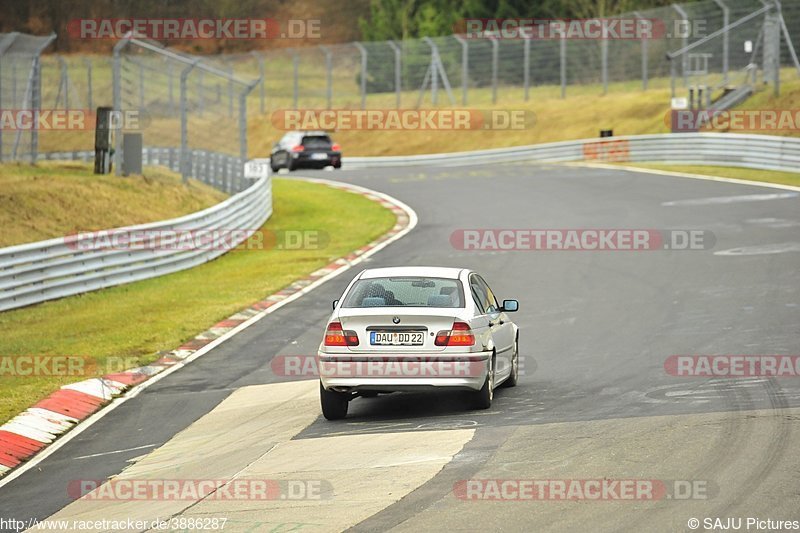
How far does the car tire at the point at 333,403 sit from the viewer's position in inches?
442

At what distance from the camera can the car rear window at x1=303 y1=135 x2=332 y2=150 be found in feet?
150

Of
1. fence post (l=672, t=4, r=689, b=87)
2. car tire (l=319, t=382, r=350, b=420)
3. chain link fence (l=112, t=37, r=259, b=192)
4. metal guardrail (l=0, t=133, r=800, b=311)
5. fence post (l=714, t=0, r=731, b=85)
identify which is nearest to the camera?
car tire (l=319, t=382, r=350, b=420)

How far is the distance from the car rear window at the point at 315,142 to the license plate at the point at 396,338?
116ft

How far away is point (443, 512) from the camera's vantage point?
Result: 25.6 feet

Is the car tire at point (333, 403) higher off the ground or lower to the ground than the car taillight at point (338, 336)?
lower

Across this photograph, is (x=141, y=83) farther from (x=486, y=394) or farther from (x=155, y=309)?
(x=486, y=394)

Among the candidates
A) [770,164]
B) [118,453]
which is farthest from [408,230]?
[118,453]

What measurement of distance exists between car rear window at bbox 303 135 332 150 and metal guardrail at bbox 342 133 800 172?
3.94 metres

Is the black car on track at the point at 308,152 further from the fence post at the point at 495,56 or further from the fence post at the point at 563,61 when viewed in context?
the fence post at the point at 563,61

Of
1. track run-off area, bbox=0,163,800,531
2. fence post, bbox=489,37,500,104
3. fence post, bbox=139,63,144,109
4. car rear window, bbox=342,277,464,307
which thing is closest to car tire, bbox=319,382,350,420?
track run-off area, bbox=0,163,800,531

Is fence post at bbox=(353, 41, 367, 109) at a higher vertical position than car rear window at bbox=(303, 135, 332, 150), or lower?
higher

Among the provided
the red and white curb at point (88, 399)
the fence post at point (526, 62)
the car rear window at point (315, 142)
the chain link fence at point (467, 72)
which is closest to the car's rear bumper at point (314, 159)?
the car rear window at point (315, 142)

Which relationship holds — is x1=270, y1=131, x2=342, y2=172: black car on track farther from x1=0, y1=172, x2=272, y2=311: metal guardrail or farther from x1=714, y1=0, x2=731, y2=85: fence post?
x1=0, y1=172, x2=272, y2=311: metal guardrail

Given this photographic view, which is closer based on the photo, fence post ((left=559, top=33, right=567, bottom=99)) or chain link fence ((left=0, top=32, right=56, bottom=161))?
chain link fence ((left=0, top=32, right=56, bottom=161))
